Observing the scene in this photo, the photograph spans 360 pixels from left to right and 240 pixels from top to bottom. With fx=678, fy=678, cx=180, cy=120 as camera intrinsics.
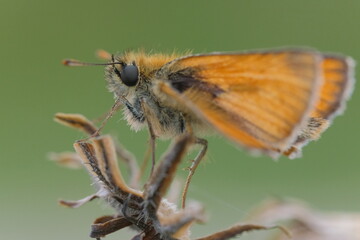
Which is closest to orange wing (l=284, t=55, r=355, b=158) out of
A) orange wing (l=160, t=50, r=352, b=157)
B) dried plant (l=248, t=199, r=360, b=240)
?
orange wing (l=160, t=50, r=352, b=157)

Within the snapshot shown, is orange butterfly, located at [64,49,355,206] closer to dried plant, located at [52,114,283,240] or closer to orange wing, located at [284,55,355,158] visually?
orange wing, located at [284,55,355,158]

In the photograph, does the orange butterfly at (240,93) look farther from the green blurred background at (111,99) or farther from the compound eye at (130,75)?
the green blurred background at (111,99)

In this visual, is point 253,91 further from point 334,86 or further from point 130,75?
point 130,75

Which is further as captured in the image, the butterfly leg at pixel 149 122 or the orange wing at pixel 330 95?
the orange wing at pixel 330 95

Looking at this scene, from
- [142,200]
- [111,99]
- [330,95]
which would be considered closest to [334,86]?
[330,95]

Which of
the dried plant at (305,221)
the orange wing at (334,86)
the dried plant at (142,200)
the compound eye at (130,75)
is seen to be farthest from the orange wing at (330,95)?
the dried plant at (142,200)

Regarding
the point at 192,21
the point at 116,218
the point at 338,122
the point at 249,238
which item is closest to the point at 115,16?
the point at 192,21

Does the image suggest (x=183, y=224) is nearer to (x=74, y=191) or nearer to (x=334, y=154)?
(x=74, y=191)
